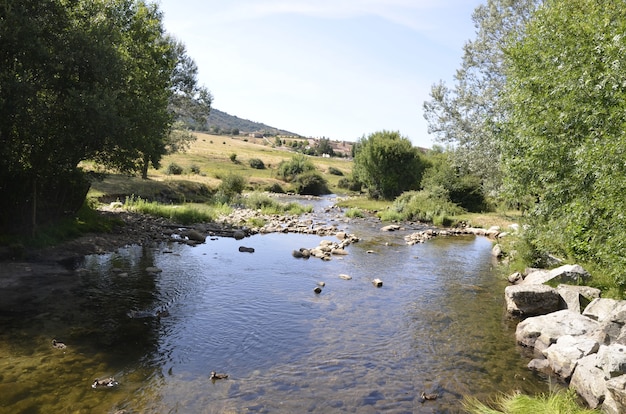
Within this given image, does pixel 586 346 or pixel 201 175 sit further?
pixel 201 175

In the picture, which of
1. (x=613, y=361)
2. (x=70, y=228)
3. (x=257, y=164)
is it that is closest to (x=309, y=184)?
(x=257, y=164)

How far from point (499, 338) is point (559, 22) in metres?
13.3

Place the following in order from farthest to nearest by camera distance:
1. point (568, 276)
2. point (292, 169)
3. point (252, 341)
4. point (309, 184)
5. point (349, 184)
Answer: point (349, 184)
point (292, 169)
point (309, 184)
point (568, 276)
point (252, 341)

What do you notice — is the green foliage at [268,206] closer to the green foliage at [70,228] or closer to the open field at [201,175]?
the open field at [201,175]

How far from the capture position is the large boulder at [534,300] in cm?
Answer: 1481

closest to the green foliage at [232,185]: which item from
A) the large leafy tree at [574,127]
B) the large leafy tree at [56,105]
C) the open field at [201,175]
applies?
the open field at [201,175]

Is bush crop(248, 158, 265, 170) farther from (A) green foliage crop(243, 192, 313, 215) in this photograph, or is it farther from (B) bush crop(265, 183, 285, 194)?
(A) green foliage crop(243, 192, 313, 215)

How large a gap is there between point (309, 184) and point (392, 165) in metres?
23.5

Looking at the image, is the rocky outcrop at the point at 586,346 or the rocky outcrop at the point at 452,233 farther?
the rocky outcrop at the point at 452,233

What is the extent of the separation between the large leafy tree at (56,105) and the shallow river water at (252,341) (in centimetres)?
386

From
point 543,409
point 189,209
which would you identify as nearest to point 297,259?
point 189,209

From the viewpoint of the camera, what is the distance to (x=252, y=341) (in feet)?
38.7

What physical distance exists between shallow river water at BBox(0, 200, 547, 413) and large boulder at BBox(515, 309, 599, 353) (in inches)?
17.7

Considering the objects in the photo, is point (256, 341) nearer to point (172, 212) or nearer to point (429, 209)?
point (172, 212)
